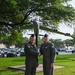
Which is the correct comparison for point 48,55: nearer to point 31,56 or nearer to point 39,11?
point 31,56

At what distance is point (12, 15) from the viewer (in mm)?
19703

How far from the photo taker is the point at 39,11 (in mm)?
18891

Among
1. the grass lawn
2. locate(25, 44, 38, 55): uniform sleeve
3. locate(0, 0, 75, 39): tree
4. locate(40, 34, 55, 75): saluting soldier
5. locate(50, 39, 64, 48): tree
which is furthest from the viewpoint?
locate(50, 39, 64, 48): tree

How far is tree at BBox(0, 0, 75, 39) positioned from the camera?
18.0 m

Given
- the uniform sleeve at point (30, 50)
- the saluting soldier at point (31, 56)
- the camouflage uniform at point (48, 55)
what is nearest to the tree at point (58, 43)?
the camouflage uniform at point (48, 55)

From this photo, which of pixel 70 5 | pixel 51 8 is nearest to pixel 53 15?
pixel 51 8

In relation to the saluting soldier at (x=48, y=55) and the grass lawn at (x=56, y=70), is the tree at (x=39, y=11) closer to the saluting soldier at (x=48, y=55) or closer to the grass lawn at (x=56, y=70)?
the grass lawn at (x=56, y=70)

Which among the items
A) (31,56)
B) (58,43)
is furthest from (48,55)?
(58,43)

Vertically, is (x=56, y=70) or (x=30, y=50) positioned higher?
(x=30, y=50)

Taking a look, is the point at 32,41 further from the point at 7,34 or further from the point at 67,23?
the point at 7,34

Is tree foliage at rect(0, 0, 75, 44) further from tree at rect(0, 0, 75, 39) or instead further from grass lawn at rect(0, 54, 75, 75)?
grass lawn at rect(0, 54, 75, 75)

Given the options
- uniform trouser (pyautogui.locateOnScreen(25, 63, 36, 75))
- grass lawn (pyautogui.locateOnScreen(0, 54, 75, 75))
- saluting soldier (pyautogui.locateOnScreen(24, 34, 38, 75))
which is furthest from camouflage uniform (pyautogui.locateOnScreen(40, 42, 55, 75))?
grass lawn (pyautogui.locateOnScreen(0, 54, 75, 75))

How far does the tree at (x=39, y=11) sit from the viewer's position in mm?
18031

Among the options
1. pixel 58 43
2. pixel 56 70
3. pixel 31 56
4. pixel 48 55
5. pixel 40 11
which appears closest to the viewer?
pixel 31 56
